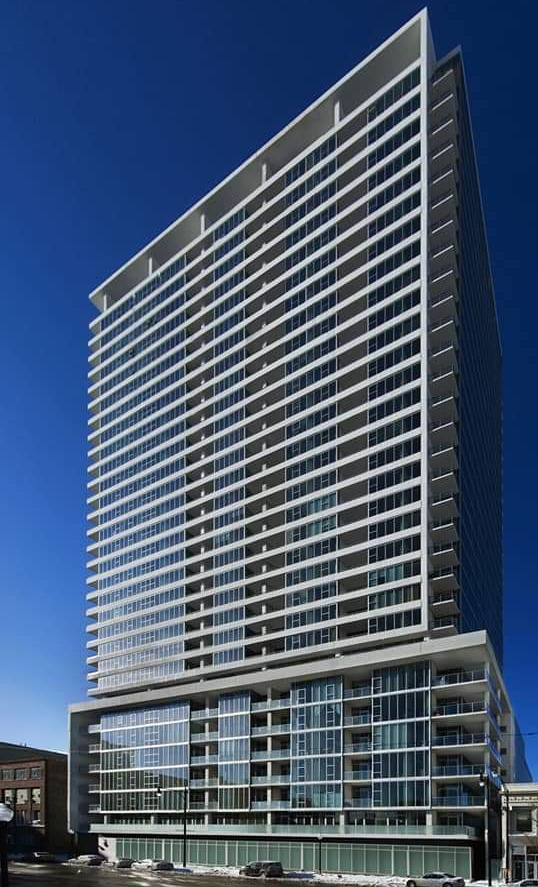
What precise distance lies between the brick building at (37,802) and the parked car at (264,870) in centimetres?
5206

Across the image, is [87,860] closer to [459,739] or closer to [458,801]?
[458,801]

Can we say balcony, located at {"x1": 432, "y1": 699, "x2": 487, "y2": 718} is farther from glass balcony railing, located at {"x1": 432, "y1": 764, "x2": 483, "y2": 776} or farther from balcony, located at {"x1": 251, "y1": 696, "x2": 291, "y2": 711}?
balcony, located at {"x1": 251, "y1": 696, "x2": 291, "y2": 711}

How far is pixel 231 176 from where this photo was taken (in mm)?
119062

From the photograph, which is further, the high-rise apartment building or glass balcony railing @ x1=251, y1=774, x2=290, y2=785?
glass balcony railing @ x1=251, y1=774, x2=290, y2=785

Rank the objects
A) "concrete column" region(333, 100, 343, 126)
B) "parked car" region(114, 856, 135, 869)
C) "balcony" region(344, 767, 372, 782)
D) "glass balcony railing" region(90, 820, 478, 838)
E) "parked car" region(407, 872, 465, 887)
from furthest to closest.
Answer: "concrete column" region(333, 100, 343, 126)
"parked car" region(114, 856, 135, 869)
"balcony" region(344, 767, 372, 782)
"glass balcony railing" region(90, 820, 478, 838)
"parked car" region(407, 872, 465, 887)

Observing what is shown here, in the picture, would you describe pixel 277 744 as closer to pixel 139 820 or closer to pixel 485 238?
pixel 139 820

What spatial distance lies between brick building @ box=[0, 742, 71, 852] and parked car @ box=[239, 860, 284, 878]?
5206 centimetres

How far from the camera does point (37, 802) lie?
126875mm

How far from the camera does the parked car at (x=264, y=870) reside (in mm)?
80188

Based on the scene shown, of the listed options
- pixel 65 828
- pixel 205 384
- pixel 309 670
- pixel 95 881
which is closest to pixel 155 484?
pixel 205 384

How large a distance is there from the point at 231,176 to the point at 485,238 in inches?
1453

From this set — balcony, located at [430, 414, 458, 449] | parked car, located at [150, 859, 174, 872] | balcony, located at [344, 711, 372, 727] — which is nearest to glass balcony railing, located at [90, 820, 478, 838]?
parked car, located at [150, 859, 174, 872]

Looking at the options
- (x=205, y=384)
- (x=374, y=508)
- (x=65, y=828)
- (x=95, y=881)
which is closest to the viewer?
(x=95, y=881)

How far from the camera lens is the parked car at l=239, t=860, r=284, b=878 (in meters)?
80.2
